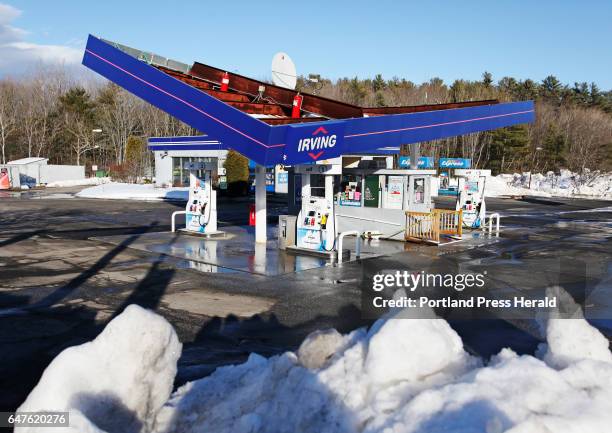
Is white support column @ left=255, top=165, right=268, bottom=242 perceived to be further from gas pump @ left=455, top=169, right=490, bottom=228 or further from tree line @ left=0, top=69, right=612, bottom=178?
tree line @ left=0, top=69, right=612, bottom=178

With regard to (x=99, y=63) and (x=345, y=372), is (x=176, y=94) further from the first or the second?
(x=345, y=372)

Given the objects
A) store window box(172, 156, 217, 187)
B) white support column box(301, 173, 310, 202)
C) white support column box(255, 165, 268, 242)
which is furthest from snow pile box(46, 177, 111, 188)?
white support column box(301, 173, 310, 202)

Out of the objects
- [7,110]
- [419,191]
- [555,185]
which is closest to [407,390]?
[419,191]

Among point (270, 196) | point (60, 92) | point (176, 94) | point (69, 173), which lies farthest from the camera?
point (60, 92)

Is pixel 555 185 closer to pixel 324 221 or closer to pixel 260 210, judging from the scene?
pixel 260 210

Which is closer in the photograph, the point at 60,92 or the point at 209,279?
the point at 209,279

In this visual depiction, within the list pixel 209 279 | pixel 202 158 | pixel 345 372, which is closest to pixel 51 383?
pixel 345 372

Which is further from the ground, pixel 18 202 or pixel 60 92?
pixel 60 92

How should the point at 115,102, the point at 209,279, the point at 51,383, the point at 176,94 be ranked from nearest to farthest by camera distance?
the point at 51,383 → the point at 209,279 → the point at 176,94 → the point at 115,102

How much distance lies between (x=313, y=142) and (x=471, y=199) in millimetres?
11601

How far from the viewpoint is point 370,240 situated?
786 inches

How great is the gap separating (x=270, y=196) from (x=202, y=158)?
739 centimetres

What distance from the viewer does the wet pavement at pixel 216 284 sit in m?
8.33

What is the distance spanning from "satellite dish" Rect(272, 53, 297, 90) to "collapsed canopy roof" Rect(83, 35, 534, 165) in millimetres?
2374
